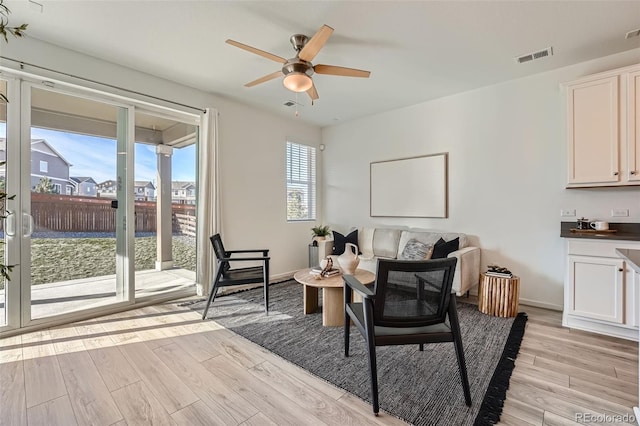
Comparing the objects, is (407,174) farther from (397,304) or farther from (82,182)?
(82,182)

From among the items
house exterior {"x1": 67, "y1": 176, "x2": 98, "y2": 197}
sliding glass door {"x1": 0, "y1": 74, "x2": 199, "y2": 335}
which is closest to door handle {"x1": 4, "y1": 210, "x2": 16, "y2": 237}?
sliding glass door {"x1": 0, "y1": 74, "x2": 199, "y2": 335}

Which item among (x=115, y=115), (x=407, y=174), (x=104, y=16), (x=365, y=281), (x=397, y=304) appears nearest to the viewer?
(x=397, y=304)

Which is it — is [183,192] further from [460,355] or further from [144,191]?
[460,355]

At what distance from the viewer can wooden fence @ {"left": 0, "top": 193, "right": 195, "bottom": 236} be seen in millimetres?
2811

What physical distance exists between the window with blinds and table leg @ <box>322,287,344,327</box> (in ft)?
8.05

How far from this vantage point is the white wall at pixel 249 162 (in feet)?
10.8

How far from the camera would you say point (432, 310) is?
1741mm

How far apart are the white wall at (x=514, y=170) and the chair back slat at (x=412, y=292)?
2.38m

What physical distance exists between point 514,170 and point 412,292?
8.99 feet

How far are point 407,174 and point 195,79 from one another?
127 inches

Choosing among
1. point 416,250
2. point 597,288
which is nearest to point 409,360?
point 416,250

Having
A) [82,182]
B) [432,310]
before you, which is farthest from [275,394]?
[82,182]

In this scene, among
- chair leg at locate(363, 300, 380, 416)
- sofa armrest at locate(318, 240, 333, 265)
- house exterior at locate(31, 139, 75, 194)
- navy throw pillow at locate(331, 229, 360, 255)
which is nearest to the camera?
chair leg at locate(363, 300, 380, 416)

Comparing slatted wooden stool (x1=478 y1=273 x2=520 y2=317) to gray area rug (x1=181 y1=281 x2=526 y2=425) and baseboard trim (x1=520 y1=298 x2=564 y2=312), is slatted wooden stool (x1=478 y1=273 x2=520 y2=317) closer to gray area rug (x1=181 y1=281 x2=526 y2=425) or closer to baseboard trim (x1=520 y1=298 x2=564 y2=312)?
gray area rug (x1=181 y1=281 x2=526 y2=425)
